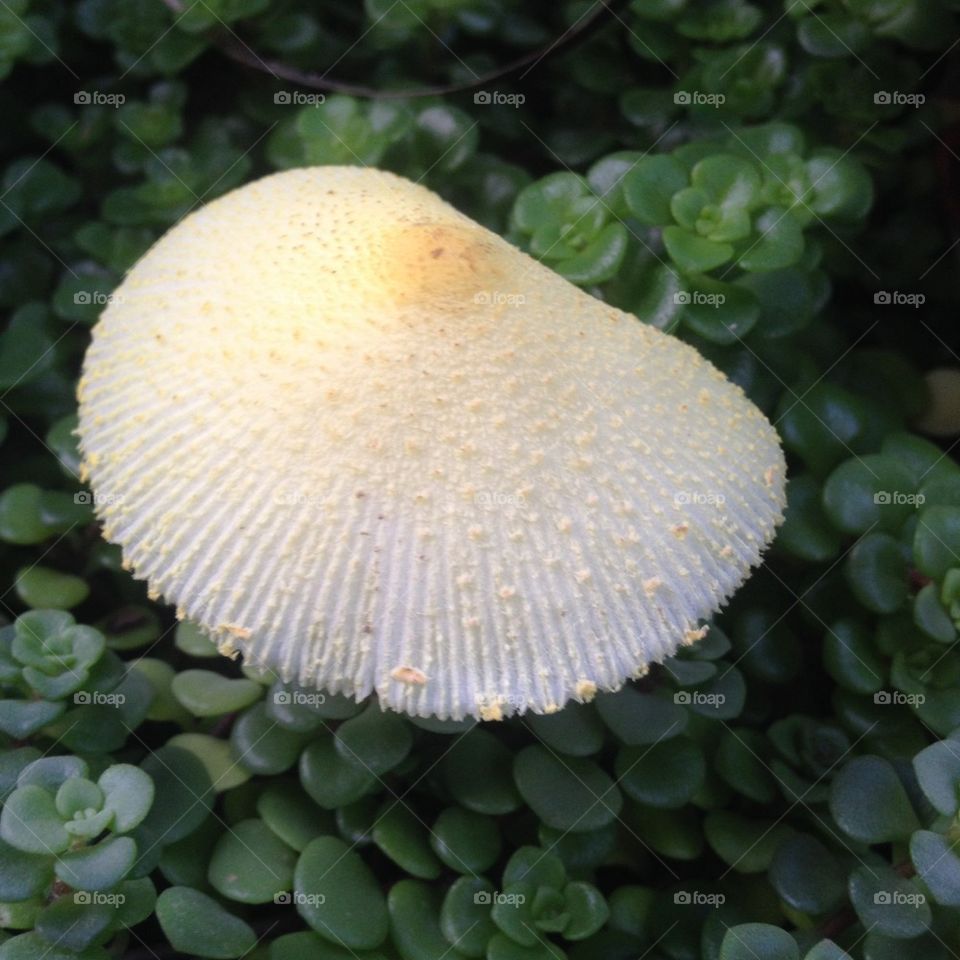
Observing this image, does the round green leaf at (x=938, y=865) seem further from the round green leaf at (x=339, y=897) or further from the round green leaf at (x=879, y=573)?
the round green leaf at (x=339, y=897)

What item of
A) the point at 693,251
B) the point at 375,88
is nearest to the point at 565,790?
the point at 693,251

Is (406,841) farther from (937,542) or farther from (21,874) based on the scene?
(937,542)

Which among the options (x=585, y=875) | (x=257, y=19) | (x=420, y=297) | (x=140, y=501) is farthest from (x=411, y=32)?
(x=585, y=875)

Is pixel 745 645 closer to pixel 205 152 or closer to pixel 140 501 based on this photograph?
pixel 140 501

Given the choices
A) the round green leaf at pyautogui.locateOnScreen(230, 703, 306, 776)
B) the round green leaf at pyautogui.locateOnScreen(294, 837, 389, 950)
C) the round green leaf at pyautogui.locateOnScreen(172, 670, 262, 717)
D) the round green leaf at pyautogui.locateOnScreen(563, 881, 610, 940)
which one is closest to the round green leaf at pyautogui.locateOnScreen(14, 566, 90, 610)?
the round green leaf at pyautogui.locateOnScreen(172, 670, 262, 717)

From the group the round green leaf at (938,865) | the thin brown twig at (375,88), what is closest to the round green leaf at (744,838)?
the round green leaf at (938,865)

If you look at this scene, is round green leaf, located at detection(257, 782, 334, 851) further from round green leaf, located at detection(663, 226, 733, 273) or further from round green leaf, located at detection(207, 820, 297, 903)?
round green leaf, located at detection(663, 226, 733, 273)
